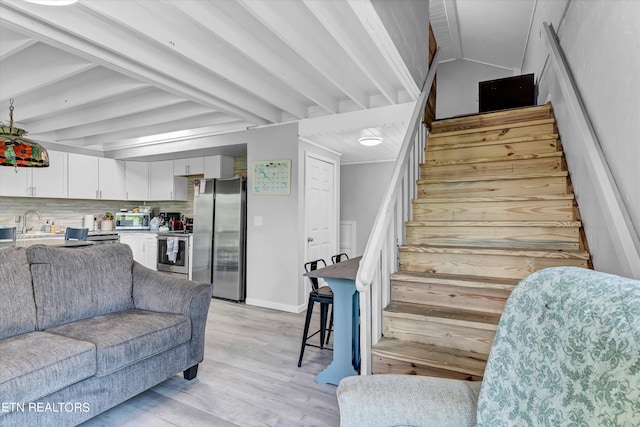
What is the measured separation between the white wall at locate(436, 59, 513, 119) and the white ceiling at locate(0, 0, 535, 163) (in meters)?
0.24

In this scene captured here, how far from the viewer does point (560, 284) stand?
109cm

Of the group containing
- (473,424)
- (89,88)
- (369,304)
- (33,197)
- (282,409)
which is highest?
(89,88)

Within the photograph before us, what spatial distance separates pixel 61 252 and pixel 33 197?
377cm

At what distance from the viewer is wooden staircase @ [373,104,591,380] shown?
1.85 metres

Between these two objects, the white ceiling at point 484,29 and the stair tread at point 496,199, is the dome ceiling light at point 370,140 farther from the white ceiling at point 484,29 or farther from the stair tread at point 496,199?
the white ceiling at point 484,29

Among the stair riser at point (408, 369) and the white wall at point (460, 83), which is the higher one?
the white wall at point (460, 83)

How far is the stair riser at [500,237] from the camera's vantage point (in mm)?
2150

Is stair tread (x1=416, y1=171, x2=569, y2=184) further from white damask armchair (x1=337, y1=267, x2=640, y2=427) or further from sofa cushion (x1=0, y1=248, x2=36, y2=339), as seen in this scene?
sofa cushion (x1=0, y1=248, x2=36, y2=339)

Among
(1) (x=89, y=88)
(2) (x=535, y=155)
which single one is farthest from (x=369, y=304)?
(1) (x=89, y=88)

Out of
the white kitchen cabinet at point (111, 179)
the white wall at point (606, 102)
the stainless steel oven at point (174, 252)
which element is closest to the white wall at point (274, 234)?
the stainless steel oven at point (174, 252)

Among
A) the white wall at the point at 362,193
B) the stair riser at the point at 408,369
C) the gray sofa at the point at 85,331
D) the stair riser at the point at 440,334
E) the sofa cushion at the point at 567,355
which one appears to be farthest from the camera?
the white wall at the point at 362,193

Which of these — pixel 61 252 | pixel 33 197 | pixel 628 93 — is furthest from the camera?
pixel 33 197

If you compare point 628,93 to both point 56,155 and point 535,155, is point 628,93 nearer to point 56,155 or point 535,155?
point 535,155

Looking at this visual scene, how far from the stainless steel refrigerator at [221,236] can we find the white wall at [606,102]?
351 centimetres
